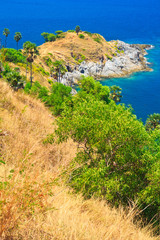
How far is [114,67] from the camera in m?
125

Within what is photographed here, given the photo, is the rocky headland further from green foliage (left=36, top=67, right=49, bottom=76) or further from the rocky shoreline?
green foliage (left=36, top=67, right=49, bottom=76)

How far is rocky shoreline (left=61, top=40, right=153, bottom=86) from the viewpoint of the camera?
371 feet

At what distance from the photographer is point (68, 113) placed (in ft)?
42.9

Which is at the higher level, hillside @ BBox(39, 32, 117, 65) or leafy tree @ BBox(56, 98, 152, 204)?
hillside @ BBox(39, 32, 117, 65)

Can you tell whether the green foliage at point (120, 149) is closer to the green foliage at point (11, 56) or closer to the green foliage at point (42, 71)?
the green foliage at point (11, 56)

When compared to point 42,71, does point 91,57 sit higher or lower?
higher

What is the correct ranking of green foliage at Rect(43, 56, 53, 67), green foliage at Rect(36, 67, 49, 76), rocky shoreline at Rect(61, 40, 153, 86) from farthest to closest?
rocky shoreline at Rect(61, 40, 153, 86) → green foliage at Rect(43, 56, 53, 67) → green foliage at Rect(36, 67, 49, 76)

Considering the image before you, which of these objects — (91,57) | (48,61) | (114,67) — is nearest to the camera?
(48,61)

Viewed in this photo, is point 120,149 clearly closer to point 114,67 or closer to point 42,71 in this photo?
point 42,71

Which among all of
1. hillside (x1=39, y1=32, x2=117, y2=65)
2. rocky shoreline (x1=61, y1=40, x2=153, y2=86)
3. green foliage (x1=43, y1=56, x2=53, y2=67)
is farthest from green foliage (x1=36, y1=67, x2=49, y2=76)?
hillside (x1=39, y1=32, x2=117, y2=65)

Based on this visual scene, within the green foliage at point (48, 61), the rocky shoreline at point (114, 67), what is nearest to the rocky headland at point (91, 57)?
the rocky shoreline at point (114, 67)

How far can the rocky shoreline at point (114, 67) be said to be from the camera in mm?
113194

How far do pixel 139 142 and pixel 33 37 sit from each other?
18824 centimetres

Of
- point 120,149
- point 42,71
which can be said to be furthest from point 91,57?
point 120,149
